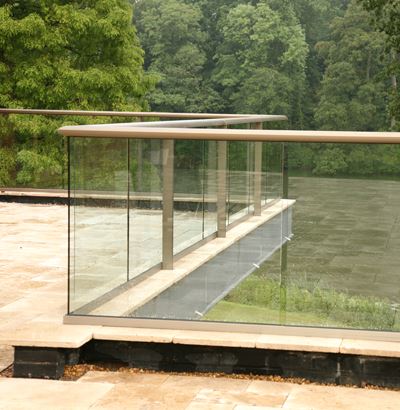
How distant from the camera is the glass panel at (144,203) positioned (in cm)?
745

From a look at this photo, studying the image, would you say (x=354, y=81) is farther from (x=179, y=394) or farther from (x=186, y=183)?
(x=179, y=394)

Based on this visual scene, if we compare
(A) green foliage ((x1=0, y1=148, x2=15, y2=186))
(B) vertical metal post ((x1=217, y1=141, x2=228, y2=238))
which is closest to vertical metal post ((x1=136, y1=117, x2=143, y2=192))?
(B) vertical metal post ((x1=217, y1=141, x2=228, y2=238))

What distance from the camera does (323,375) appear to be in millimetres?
6738

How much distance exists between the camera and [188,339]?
6.88m

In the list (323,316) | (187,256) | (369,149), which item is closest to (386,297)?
(323,316)

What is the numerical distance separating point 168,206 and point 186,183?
0.67 ft

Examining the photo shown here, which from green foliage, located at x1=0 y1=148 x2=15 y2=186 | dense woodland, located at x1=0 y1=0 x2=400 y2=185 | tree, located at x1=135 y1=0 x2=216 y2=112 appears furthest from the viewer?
tree, located at x1=135 y1=0 x2=216 y2=112

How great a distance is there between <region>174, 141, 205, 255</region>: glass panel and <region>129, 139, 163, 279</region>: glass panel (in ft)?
0.42

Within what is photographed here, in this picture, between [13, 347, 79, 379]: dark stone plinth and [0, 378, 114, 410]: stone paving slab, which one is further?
[13, 347, 79, 379]: dark stone plinth

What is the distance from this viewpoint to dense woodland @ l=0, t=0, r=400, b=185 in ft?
83.0

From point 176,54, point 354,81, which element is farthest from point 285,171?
point 176,54

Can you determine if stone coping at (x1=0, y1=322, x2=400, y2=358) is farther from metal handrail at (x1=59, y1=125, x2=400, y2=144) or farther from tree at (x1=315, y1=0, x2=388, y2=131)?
tree at (x1=315, y1=0, x2=388, y2=131)

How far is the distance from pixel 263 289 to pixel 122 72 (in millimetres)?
19862

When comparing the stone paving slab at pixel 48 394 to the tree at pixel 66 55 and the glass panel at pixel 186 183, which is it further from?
the tree at pixel 66 55
